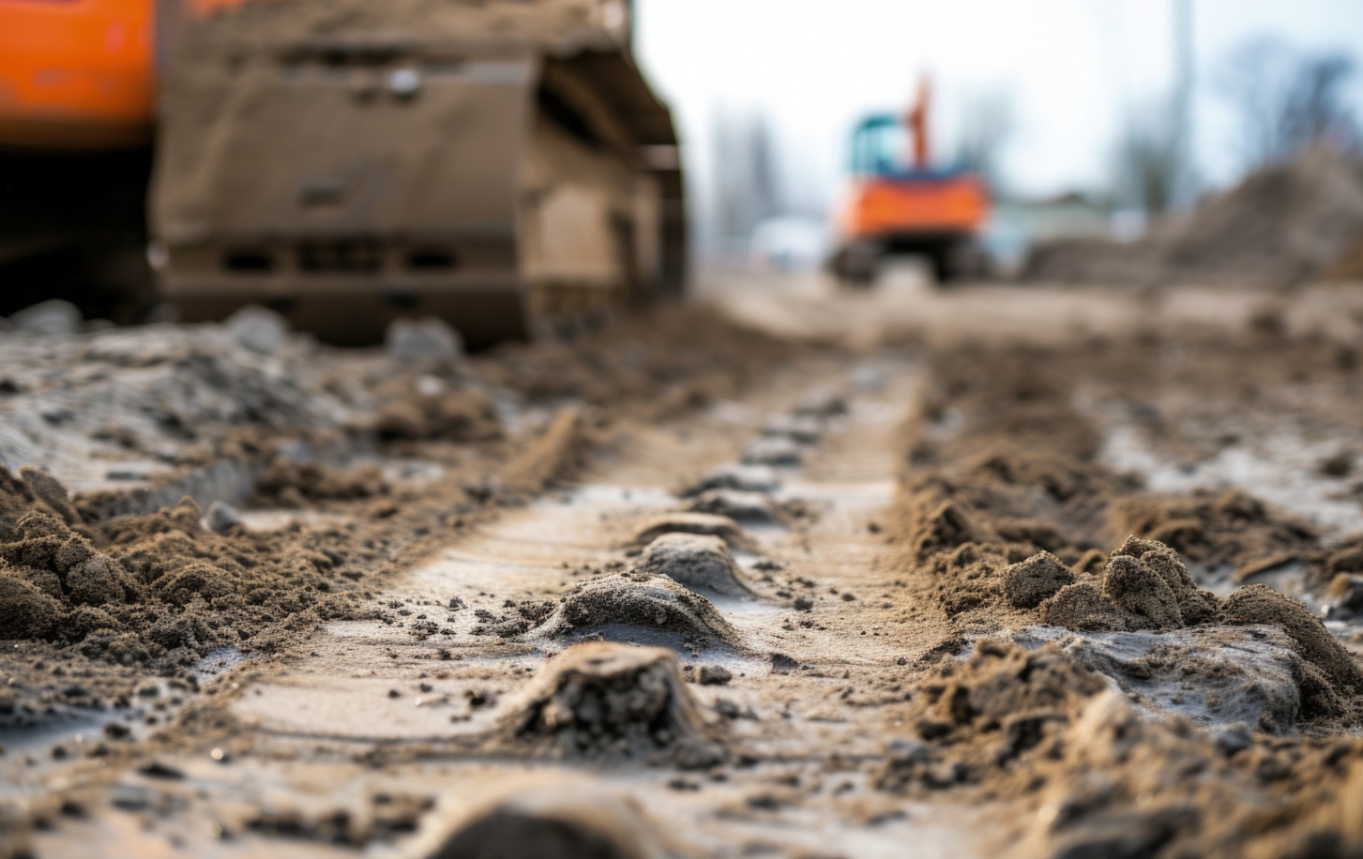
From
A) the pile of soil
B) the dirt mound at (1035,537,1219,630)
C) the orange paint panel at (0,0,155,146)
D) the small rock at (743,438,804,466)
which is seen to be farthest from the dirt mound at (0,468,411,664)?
the orange paint panel at (0,0,155,146)

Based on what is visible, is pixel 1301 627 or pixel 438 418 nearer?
pixel 1301 627

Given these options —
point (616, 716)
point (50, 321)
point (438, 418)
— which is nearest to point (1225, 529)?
point (616, 716)

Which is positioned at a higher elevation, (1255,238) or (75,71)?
(75,71)

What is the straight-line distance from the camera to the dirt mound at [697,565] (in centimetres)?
300

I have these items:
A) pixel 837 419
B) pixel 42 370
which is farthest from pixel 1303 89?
pixel 42 370

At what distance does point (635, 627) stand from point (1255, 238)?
777 inches

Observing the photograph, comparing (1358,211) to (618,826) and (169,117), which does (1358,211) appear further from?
(618,826)

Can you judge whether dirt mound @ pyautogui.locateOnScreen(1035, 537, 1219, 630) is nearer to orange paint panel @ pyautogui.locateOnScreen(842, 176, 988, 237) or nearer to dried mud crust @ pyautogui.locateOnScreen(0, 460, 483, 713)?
dried mud crust @ pyautogui.locateOnScreen(0, 460, 483, 713)

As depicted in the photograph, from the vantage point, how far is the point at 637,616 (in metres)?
2.61

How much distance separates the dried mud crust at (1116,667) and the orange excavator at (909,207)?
14971 millimetres

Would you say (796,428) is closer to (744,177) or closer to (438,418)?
(438,418)

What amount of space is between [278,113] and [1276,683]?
6161 millimetres

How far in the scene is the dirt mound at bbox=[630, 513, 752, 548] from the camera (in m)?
3.49

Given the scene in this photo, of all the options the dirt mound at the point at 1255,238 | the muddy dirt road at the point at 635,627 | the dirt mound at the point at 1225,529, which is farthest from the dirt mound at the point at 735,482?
the dirt mound at the point at 1255,238
